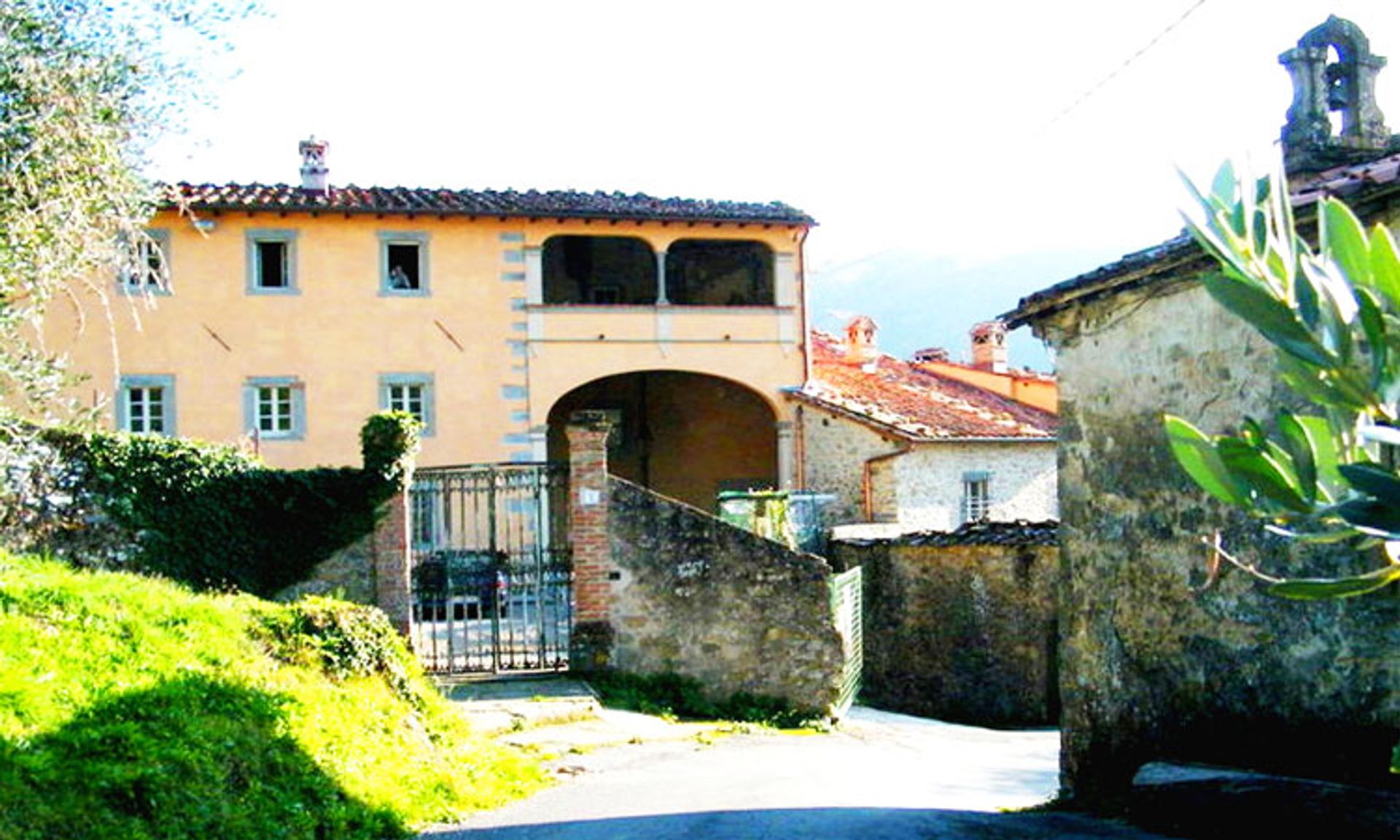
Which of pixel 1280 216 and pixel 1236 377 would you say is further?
pixel 1236 377

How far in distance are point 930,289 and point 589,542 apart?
270ft

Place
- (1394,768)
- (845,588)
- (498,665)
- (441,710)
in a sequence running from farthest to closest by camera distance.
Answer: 1. (845,588)
2. (498,665)
3. (441,710)
4. (1394,768)

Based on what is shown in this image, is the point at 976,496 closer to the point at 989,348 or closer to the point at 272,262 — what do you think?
the point at 989,348

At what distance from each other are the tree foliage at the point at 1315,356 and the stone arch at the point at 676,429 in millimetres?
24838

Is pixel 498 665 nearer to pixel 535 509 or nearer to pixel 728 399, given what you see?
pixel 535 509

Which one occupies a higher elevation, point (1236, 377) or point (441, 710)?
point (1236, 377)

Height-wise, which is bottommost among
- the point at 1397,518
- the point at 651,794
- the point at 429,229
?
the point at 651,794

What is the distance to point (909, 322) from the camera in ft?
286

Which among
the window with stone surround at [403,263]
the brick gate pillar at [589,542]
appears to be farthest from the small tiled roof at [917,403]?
the brick gate pillar at [589,542]

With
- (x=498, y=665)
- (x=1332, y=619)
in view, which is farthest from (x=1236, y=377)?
(x=498, y=665)

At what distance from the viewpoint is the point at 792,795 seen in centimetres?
970

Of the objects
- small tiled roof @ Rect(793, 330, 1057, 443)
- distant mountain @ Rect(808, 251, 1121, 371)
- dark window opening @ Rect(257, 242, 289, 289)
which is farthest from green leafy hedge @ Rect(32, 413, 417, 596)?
distant mountain @ Rect(808, 251, 1121, 371)

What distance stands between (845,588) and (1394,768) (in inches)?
461

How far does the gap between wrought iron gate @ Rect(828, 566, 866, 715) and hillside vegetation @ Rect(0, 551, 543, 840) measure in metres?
4.74
